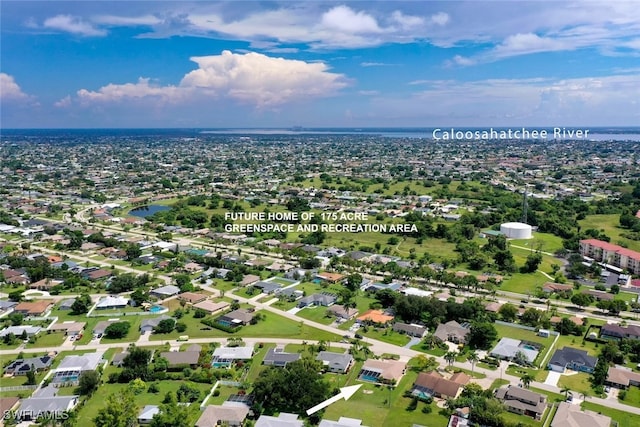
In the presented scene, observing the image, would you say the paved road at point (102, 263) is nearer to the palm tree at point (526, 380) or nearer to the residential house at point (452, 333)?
the residential house at point (452, 333)

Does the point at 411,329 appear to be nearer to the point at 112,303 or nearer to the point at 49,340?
the point at 112,303

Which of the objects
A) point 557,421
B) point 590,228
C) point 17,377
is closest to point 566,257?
point 590,228

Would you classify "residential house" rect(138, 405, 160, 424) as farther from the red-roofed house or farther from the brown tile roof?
the red-roofed house

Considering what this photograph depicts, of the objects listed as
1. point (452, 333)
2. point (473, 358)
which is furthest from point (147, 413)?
point (452, 333)

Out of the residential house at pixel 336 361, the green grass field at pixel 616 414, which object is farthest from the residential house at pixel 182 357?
the green grass field at pixel 616 414

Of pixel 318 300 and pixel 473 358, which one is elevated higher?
pixel 318 300
